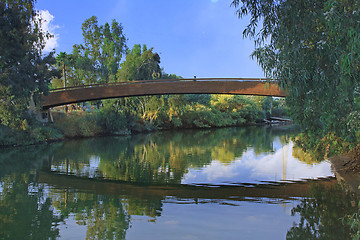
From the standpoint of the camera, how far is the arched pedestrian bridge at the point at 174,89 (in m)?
18.8

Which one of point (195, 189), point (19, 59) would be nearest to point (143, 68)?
point (19, 59)

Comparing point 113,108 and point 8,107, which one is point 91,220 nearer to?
point 8,107

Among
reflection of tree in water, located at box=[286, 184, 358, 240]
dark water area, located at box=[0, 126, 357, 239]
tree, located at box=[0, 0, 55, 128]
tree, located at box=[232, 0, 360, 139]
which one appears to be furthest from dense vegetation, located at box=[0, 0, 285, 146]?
tree, located at box=[232, 0, 360, 139]

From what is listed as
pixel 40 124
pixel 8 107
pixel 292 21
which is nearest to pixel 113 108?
pixel 40 124

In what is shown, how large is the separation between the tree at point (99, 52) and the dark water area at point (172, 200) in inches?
927

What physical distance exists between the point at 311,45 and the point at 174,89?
50.6ft

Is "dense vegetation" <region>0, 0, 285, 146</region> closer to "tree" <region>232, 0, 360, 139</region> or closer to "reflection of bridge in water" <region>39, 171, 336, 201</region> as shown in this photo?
"reflection of bridge in water" <region>39, 171, 336, 201</region>

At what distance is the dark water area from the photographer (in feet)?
19.8

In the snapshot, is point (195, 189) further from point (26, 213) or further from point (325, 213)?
point (26, 213)

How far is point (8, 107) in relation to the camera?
17.5 metres

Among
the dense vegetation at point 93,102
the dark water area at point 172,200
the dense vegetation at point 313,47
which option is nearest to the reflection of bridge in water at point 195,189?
the dark water area at point 172,200

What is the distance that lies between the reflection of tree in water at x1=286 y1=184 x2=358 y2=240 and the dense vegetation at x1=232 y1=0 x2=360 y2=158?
171 cm

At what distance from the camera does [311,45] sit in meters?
5.29

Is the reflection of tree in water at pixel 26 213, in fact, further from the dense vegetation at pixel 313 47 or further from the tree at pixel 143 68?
the tree at pixel 143 68
